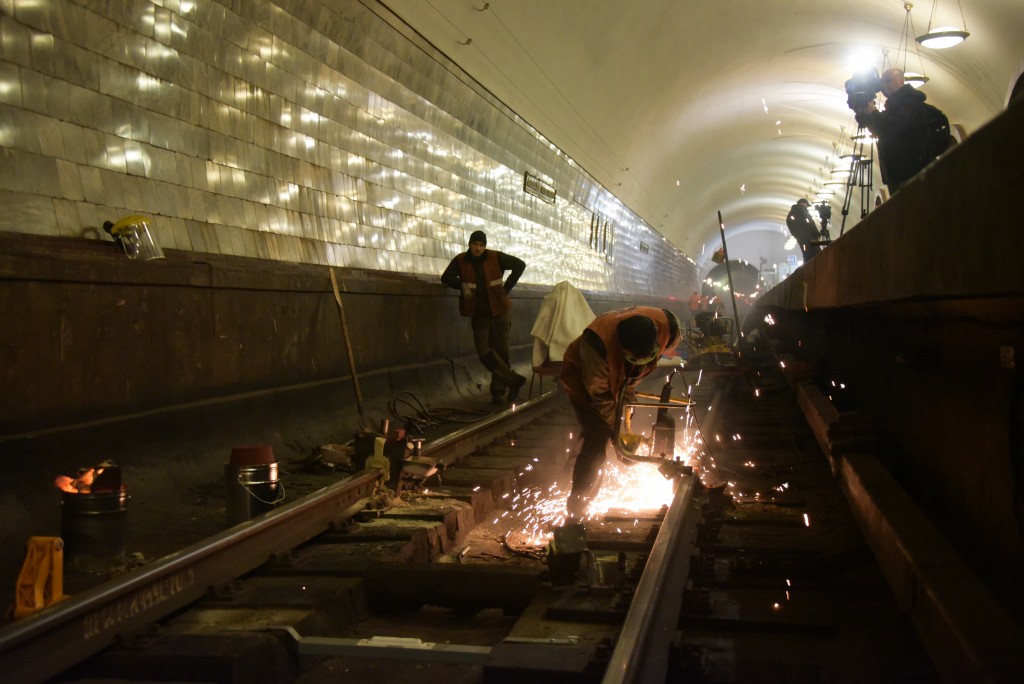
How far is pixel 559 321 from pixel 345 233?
7.85 ft

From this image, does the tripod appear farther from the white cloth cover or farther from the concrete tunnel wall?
the concrete tunnel wall

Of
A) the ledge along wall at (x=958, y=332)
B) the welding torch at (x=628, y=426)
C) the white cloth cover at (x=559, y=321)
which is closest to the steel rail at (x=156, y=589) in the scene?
the welding torch at (x=628, y=426)

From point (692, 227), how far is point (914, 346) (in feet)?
127

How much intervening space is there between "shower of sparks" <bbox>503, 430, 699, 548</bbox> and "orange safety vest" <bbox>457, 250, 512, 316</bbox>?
3302mm

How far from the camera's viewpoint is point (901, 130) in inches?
336

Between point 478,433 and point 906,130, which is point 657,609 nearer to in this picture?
point 478,433

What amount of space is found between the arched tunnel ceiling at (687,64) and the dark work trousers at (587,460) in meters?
6.05

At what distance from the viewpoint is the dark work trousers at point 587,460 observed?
20.4 ft

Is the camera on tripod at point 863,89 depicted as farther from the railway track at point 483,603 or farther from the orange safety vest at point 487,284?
the railway track at point 483,603

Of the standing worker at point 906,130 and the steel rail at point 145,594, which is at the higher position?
the standing worker at point 906,130

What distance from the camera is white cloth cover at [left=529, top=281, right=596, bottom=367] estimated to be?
9594 mm

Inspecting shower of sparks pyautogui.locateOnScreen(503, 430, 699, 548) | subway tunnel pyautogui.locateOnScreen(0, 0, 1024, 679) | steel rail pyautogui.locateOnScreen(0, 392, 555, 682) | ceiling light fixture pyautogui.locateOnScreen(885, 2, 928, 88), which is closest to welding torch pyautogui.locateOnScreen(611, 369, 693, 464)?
shower of sparks pyautogui.locateOnScreen(503, 430, 699, 548)

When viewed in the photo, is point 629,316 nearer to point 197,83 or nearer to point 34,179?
point 34,179

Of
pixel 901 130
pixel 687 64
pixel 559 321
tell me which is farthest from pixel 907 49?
pixel 559 321
